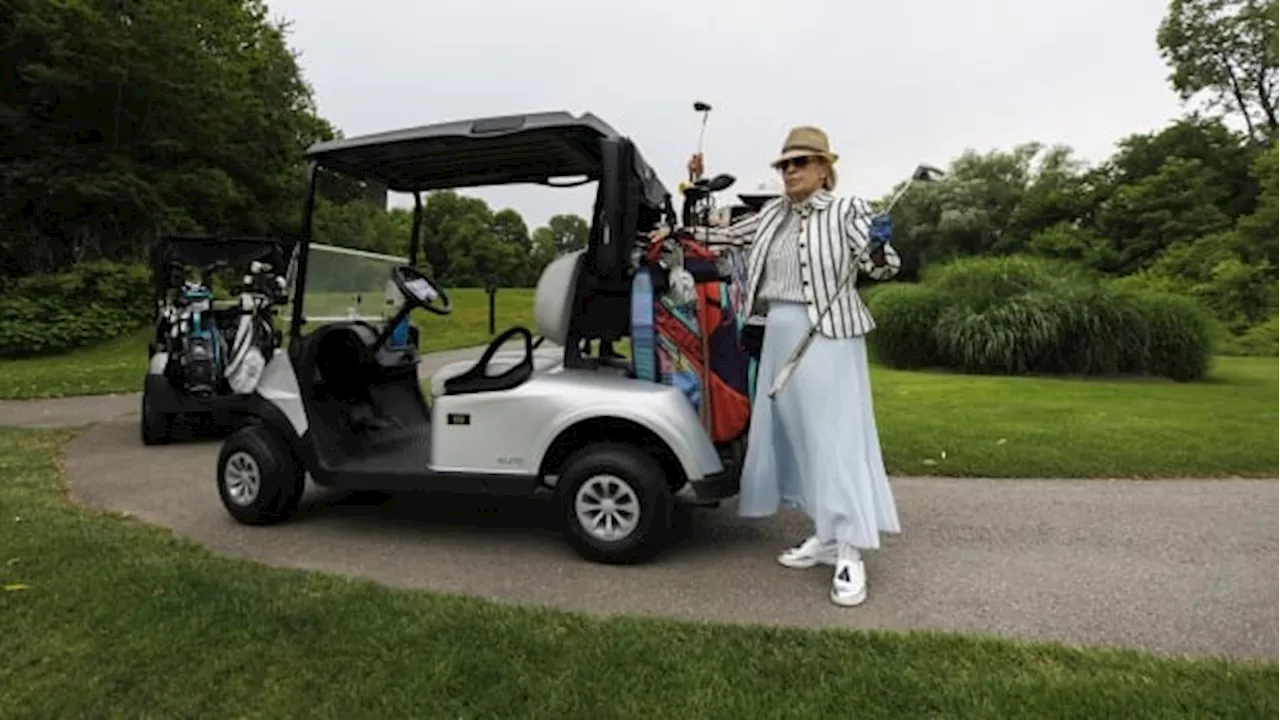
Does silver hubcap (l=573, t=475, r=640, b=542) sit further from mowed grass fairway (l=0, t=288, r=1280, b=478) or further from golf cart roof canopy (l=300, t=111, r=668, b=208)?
golf cart roof canopy (l=300, t=111, r=668, b=208)

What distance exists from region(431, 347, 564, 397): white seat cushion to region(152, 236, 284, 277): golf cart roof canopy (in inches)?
200

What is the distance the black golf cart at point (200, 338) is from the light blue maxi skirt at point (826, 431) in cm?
447

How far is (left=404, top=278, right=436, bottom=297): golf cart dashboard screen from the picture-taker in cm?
437

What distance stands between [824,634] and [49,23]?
72.4 ft

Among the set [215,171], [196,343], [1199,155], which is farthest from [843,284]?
[1199,155]

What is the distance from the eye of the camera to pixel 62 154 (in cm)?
1931

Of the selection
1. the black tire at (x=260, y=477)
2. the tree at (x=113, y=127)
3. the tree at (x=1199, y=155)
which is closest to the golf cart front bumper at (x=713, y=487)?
the black tire at (x=260, y=477)

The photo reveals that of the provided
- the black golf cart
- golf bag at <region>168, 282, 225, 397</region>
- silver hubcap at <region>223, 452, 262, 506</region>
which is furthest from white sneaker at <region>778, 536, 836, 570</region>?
golf bag at <region>168, 282, 225, 397</region>

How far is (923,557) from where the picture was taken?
382cm

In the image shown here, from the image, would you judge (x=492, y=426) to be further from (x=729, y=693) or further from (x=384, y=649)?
(x=729, y=693)

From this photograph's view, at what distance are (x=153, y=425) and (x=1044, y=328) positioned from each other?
10.6 m

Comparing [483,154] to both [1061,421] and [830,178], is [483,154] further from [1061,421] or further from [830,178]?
[1061,421]

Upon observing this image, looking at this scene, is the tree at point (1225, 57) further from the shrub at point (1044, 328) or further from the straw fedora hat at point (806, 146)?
the straw fedora hat at point (806, 146)

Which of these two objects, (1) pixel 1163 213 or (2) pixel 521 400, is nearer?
(2) pixel 521 400
